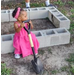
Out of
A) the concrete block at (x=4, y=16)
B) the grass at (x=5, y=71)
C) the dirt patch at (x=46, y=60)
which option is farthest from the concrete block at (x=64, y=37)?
the concrete block at (x=4, y=16)

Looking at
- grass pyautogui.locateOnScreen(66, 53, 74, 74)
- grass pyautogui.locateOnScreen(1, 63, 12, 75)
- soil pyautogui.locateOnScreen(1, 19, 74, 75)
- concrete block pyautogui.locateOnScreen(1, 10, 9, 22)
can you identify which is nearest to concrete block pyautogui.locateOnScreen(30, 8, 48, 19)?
concrete block pyautogui.locateOnScreen(1, 10, 9, 22)

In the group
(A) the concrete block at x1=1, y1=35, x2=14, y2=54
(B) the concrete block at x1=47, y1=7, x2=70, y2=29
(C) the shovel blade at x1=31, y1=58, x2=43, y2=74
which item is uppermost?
(B) the concrete block at x1=47, y1=7, x2=70, y2=29

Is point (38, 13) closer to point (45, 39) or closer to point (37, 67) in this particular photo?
point (45, 39)

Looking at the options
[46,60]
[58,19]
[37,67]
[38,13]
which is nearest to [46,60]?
[46,60]

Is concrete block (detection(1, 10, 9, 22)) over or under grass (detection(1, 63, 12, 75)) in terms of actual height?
over

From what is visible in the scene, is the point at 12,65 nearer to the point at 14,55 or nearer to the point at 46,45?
the point at 14,55

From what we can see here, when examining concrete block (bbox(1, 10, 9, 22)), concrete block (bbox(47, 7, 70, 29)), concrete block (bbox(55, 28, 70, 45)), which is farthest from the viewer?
concrete block (bbox(1, 10, 9, 22))

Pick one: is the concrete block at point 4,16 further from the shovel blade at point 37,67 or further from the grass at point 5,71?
the shovel blade at point 37,67

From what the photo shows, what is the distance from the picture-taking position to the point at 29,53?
11.9 feet

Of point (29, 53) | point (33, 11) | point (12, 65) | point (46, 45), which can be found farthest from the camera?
point (33, 11)

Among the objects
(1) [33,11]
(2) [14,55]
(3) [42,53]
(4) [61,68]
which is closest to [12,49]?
(2) [14,55]

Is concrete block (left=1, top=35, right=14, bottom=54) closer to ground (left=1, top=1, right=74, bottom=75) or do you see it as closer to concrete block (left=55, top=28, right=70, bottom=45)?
ground (left=1, top=1, right=74, bottom=75)

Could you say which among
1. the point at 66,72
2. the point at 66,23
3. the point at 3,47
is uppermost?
the point at 66,23

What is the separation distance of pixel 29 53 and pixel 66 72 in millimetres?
891
